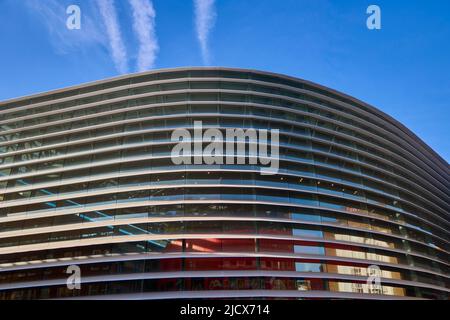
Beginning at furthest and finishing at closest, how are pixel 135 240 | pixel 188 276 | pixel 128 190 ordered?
pixel 128 190 → pixel 135 240 → pixel 188 276

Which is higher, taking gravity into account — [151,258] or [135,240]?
[135,240]

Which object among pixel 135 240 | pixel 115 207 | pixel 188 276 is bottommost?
pixel 188 276

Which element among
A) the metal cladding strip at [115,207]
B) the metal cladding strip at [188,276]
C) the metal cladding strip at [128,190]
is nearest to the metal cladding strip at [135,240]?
the metal cladding strip at [115,207]

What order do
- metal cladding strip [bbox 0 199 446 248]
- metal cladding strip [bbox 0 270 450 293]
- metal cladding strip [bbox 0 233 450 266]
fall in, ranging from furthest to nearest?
metal cladding strip [bbox 0 199 446 248] < metal cladding strip [bbox 0 233 450 266] < metal cladding strip [bbox 0 270 450 293]

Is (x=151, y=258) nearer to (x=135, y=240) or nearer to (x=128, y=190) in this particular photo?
(x=135, y=240)

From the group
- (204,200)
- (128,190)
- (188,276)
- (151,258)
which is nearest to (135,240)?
(151,258)

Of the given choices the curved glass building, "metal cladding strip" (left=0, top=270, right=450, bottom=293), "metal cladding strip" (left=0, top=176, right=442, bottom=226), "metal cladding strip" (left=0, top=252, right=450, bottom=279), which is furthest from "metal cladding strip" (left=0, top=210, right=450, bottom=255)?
"metal cladding strip" (left=0, top=270, right=450, bottom=293)

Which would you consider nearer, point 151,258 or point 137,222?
point 151,258

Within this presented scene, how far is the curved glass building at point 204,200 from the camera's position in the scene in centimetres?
2341

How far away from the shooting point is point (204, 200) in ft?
82.4

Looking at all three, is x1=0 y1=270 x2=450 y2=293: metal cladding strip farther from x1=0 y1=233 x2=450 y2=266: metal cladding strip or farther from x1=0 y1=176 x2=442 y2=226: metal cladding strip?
x1=0 y1=176 x2=442 y2=226: metal cladding strip

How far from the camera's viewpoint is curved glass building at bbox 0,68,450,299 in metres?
23.4
